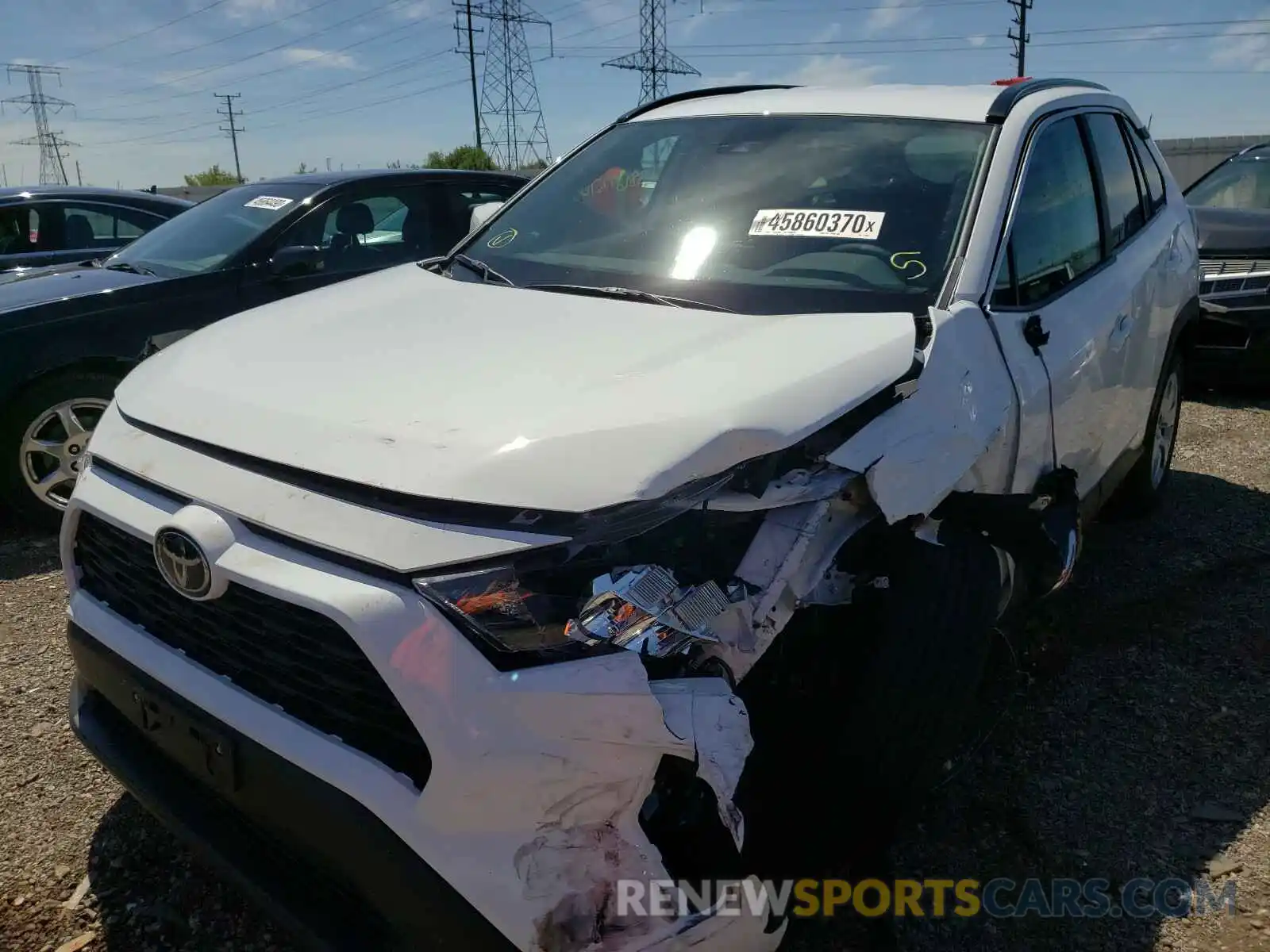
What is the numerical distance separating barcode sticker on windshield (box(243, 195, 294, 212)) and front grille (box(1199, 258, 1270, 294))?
18.9 feet

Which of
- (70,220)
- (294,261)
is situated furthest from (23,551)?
(70,220)

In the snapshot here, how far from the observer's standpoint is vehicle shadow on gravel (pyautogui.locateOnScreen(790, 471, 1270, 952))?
2.45 meters

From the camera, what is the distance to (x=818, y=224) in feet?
9.21

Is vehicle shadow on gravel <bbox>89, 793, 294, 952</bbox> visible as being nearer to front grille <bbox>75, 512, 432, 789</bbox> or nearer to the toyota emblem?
front grille <bbox>75, 512, 432, 789</bbox>

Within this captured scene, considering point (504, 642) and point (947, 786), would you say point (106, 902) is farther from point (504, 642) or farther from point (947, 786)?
point (947, 786)

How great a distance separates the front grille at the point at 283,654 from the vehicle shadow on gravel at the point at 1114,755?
3.12ft

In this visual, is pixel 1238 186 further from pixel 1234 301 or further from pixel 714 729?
pixel 714 729

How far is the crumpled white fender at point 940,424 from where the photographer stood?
1996 millimetres

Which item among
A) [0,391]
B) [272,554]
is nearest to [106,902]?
[272,554]

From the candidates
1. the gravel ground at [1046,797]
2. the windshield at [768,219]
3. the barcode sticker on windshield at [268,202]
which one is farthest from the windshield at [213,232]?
the windshield at [768,219]

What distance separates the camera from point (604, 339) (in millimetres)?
2301

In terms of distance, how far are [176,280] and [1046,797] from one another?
4.60 meters

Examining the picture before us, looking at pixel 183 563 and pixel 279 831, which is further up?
pixel 183 563

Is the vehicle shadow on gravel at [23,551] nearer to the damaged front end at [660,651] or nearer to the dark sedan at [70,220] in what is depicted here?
the dark sedan at [70,220]
